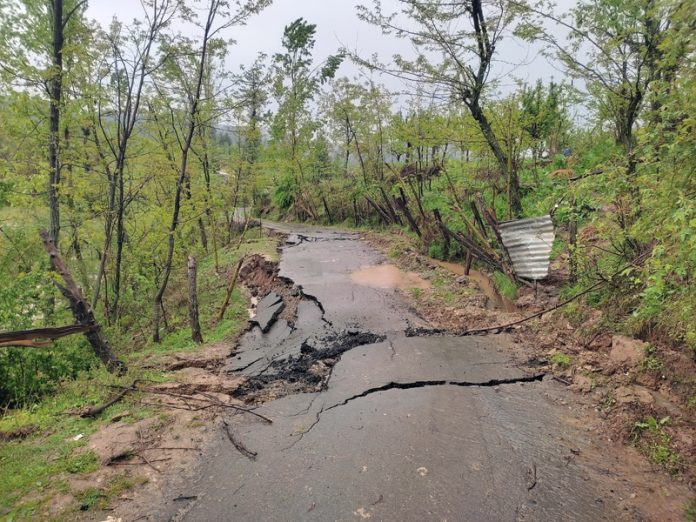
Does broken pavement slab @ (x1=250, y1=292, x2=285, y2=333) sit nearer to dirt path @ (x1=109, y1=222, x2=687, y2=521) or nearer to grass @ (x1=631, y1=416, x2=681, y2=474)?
dirt path @ (x1=109, y1=222, x2=687, y2=521)

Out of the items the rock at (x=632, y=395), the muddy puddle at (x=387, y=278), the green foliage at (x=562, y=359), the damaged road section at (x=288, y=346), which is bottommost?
the damaged road section at (x=288, y=346)

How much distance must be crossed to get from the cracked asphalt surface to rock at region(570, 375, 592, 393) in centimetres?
27

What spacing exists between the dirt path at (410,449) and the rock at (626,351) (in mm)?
708

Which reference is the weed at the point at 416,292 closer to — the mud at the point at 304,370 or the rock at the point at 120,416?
the mud at the point at 304,370

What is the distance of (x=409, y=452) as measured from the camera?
340cm

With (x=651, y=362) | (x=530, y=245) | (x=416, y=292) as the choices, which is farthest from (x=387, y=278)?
(x=651, y=362)

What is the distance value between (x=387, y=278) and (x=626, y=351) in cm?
607

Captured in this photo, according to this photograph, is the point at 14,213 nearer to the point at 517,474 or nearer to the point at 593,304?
the point at 517,474

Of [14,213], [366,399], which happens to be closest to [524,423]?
[366,399]

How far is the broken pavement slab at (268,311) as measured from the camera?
26.5ft

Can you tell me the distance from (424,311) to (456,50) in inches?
229

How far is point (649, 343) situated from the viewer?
4.24 m

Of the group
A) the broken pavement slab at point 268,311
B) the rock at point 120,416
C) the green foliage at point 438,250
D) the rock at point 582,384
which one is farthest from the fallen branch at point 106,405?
the green foliage at point 438,250

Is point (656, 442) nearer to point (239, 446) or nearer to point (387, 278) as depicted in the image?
point (239, 446)
